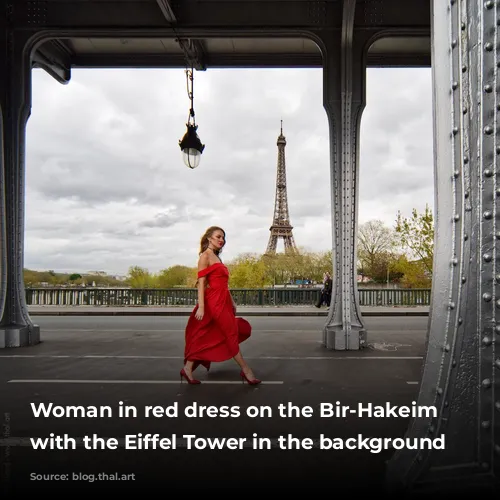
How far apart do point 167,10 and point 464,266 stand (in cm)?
742

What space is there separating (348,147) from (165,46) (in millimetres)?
4795

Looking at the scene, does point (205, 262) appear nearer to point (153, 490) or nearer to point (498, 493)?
point (153, 490)

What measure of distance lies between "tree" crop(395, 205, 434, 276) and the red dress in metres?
21.1

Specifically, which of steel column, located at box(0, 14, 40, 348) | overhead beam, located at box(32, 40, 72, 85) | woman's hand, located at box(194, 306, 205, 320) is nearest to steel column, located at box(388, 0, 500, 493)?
woman's hand, located at box(194, 306, 205, 320)

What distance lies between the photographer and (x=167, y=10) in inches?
292

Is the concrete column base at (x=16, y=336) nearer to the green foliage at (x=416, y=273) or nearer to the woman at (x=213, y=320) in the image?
the woman at (x=213, y=320)

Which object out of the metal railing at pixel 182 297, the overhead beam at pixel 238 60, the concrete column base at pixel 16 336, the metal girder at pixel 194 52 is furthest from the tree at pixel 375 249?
the concrete column base at pixel 16 336

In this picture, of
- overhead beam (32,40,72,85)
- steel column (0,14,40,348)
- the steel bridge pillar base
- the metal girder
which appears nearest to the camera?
the steel bridge pillar base

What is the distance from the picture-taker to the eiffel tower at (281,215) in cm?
4677

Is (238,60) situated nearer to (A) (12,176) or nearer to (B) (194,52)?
(B) (194,52)

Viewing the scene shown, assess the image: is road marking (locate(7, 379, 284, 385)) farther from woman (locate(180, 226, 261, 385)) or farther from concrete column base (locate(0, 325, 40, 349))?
concrete column base (locate(0, 325, 40, 349))

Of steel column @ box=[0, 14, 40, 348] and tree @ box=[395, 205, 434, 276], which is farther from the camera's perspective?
tree @ box=[395, 205, 434, 276]

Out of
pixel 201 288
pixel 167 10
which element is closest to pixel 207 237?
pixel 201 288

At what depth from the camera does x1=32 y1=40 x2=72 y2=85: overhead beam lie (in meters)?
8.83
